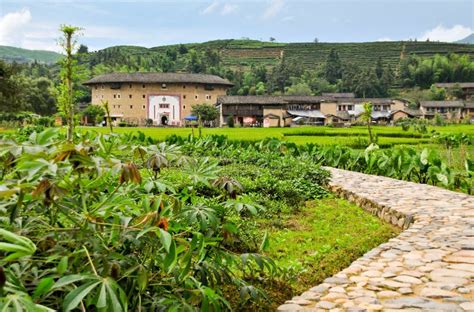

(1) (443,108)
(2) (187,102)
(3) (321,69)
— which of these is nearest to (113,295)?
(2) (187,102)

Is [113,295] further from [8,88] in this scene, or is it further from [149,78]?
[149,78]

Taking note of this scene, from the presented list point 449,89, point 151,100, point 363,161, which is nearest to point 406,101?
point 449,89

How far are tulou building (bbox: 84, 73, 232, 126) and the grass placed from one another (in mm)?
52404

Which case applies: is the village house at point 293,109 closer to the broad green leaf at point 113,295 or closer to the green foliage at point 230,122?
the green foliage at point 230,122

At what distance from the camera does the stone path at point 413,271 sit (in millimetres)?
3223

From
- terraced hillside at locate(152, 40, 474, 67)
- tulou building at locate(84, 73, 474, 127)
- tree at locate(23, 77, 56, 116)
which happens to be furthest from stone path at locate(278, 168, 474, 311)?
terraced hillside at locate(152, 40, 474, 67)

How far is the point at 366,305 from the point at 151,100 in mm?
57069

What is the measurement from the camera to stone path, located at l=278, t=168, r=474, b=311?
3.22 meters

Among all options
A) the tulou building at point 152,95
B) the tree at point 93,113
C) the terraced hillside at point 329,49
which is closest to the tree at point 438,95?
the terraced hillside at point 329,49

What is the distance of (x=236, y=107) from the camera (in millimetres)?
56438

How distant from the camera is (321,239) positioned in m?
5.48

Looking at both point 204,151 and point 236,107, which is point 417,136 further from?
point 236,107

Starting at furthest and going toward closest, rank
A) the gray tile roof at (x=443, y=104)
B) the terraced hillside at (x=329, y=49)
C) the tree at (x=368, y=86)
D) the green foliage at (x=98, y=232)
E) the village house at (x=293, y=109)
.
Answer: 1. the terraced hillside at (x=329, y=49)
2. the tree at (x=368, y=86)
3. the gray tile roof at (x=443, y=104)
4. the village house at (x=293, y=109)
5. the green foliage at (x=98, y=232)

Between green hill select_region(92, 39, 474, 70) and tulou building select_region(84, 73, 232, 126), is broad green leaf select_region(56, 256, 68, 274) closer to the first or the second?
tulou building select_region(84, 73, 232, 126)
